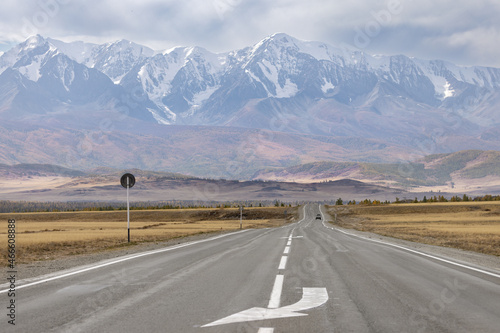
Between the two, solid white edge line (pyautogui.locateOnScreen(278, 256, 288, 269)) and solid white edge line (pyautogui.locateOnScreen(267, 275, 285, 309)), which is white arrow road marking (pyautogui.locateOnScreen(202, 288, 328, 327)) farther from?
solid white edge line (pyautogui.locateOnScreen(278, 256, 288, 269))

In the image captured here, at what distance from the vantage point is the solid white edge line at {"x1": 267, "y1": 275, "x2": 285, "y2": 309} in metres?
9.88

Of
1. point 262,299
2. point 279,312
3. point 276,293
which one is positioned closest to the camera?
point 279,312

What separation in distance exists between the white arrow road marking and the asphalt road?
0.02 metres

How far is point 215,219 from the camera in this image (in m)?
132

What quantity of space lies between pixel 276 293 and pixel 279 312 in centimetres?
185

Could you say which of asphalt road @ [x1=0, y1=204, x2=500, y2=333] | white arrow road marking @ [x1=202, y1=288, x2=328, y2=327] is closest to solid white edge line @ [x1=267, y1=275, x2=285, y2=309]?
asphalt road @ [x1=0, y1=204, x2=500, y2=333]

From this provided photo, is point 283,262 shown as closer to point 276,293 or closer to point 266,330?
point 276,293

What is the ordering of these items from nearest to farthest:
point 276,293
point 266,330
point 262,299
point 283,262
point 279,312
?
point 266,330 < point 279,312 < point 262,299 < point 276,293 < point 283,262

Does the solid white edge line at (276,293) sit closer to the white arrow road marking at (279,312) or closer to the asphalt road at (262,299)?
the asphalt road at (262,299)

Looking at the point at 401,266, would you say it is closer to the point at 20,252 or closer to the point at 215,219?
the point at 20,252

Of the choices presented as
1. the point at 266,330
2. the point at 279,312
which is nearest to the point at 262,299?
the point at 279,312

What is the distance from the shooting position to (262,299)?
10500 millimetres

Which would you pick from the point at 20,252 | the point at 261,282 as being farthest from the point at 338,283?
the point at 20,252

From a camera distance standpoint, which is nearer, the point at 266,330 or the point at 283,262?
the point at 266,330
